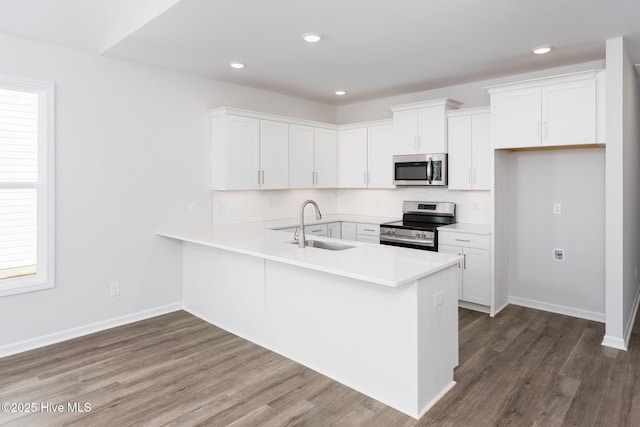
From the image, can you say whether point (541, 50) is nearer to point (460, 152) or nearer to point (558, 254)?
point (460, 152)

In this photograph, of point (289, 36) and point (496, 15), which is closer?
point (496, 15)

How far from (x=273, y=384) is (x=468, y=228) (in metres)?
2.78

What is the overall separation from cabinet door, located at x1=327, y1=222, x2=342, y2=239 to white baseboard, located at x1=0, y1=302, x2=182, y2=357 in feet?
6.83

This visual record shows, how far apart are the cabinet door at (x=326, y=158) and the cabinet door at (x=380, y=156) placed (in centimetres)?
54

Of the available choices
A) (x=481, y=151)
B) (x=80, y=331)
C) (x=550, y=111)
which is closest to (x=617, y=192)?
(x=550, y=111)

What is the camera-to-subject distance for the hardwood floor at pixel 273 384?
2.43 metres

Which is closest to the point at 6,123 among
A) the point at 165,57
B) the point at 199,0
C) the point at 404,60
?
the point at 165,57

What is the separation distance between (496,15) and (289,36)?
1.58m

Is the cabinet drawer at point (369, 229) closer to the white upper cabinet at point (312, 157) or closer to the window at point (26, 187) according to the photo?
the white upper cabinet at point (312, 157)

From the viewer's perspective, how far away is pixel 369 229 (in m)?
5.27

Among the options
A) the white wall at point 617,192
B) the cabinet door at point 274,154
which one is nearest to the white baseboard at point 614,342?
the white wall at point 617,192

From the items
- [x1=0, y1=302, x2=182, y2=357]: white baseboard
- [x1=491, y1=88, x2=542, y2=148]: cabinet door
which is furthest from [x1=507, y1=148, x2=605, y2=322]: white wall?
[x1=0, y1=302, x2=182, y2=357]: white baseboard

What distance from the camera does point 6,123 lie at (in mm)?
3332

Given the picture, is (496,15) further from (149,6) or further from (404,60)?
(149,6)
